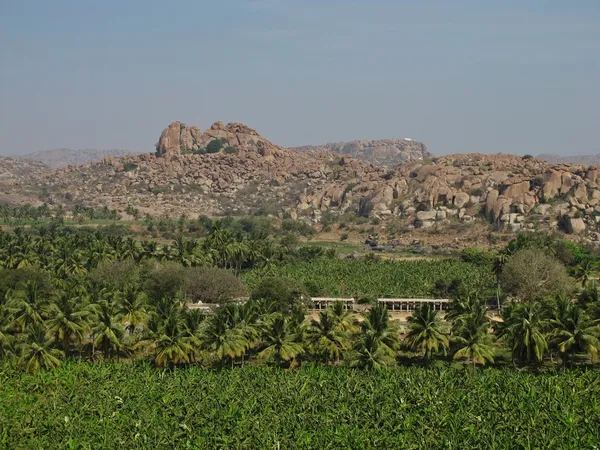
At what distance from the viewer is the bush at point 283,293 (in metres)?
80.2

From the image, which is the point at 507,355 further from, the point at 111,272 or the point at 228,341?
the point at 111,272

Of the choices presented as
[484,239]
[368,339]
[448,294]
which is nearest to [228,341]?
[368,339]

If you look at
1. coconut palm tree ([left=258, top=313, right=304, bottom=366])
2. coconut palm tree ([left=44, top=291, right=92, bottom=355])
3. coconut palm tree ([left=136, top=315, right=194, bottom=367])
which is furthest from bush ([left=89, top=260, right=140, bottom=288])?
coconut palm tree ([left=258, top=313, right=304, bottom=366])

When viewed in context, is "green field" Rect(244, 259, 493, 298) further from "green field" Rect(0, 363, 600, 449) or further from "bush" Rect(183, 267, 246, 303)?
"green field" Rect(0, 363, 600, 449)

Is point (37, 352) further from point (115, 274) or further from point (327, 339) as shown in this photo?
point (115, 274)

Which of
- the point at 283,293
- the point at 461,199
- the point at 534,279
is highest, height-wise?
the point at 534,279

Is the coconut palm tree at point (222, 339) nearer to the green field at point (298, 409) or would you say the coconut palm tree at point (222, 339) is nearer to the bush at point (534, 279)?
the green field at point (298, 409)

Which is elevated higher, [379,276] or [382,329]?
[382,329]

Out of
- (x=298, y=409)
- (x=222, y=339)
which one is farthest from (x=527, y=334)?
(x=222, y=339)

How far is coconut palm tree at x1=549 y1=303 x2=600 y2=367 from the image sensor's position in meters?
52.1

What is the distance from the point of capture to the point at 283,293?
8100 centimetres

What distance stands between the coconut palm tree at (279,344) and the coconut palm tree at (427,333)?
8387 millimetres

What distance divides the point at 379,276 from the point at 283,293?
Result: 22.9m

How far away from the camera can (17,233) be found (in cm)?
12400
